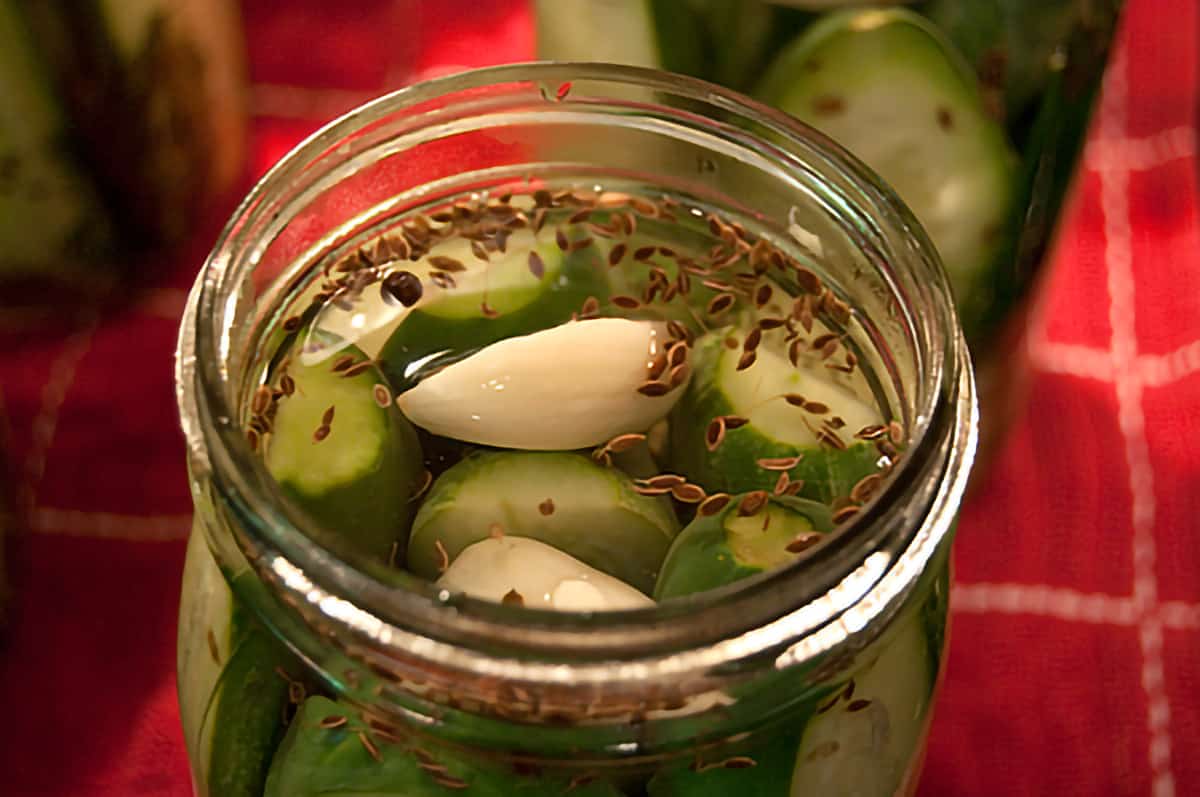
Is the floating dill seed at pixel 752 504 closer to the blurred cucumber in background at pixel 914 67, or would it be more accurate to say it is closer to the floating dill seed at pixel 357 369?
the floating dill seed at pixel 357 369

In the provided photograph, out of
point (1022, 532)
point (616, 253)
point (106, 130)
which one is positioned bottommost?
point (1022, 532)

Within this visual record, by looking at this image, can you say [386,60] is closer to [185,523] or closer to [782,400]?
[185,523]

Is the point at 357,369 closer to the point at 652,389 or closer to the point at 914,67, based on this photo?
the point at 652,389

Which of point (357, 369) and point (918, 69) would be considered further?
point (918, 69)

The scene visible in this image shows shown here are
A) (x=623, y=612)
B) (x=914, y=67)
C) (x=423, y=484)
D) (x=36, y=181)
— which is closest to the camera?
(x=623, y=612)

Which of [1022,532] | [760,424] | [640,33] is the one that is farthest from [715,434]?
[1022,532]

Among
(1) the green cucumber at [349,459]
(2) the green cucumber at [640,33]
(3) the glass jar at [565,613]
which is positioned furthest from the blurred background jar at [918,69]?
(1) the green cucumber at [349,459]
